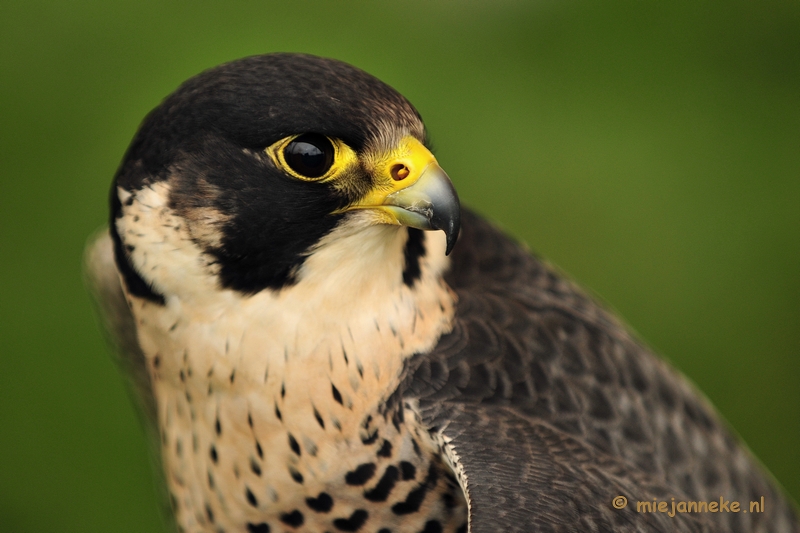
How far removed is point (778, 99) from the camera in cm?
565

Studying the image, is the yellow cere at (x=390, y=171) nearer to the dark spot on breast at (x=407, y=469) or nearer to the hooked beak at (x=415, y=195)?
the hooked beak at (x=415, y=195)

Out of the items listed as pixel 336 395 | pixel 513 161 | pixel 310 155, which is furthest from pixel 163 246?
pixel 513 161

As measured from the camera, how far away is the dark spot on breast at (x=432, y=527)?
2.15 m

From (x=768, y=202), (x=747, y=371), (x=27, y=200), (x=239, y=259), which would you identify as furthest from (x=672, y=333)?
(x=27, y=200)

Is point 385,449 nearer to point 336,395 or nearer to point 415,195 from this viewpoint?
point 336,395

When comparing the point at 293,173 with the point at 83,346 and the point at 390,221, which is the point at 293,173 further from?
the point at 83,346

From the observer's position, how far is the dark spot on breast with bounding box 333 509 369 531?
214 cm

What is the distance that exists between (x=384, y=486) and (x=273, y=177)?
0.80 meters

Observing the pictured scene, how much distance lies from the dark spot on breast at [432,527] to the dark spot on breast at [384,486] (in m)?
0.13

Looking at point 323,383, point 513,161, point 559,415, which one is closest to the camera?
point 323,383

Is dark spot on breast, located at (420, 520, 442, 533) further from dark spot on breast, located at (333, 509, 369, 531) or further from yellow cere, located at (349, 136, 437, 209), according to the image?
yellow cere, located at (349, 136, 437, 209)

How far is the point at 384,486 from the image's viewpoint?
2113mm

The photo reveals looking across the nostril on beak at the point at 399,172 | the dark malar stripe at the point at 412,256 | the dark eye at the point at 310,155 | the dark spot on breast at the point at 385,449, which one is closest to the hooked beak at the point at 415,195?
the nostril on beak at the point at 399,172

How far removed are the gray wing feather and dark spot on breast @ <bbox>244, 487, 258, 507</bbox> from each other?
49 centimetres
